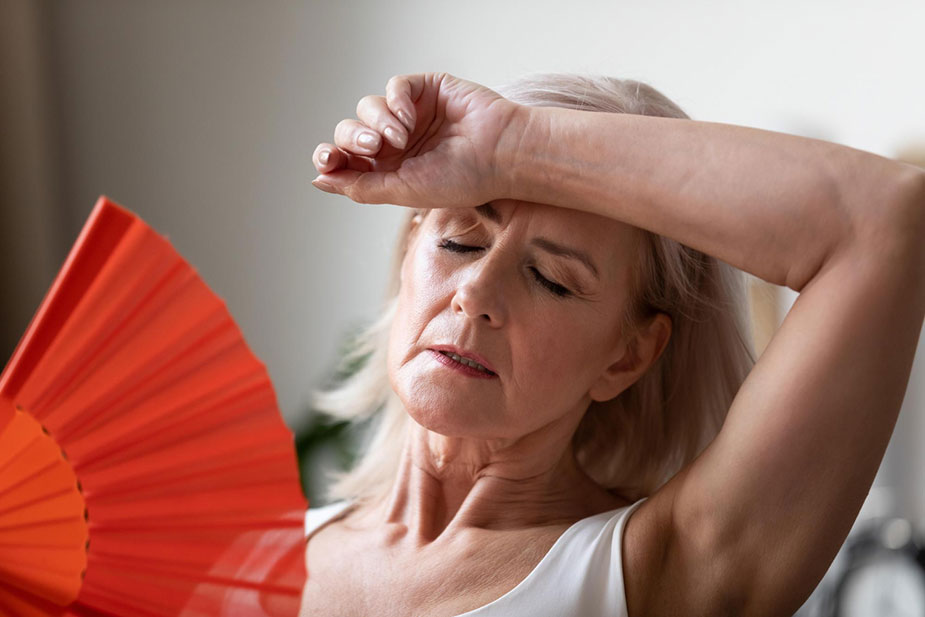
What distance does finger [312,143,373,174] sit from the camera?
102 cm

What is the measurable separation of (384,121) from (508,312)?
0.23m

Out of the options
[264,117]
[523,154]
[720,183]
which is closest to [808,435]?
[720,183]

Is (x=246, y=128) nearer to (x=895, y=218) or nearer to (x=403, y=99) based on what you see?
(x=403, y=99)

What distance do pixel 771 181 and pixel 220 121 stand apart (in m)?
2.08

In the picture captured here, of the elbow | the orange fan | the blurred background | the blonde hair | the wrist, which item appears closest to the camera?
the orange fan

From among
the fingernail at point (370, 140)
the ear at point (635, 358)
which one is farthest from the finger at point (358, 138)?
the ear at point (635, 358)

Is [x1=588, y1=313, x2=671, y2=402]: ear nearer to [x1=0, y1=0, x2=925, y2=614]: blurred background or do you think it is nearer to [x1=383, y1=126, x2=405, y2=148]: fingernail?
[x1=383, y1=126, x2=405, y2=148]: fingernail

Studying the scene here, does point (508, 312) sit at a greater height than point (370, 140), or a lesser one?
lesser

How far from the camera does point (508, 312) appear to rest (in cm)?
100

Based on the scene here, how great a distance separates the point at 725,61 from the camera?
207 cm

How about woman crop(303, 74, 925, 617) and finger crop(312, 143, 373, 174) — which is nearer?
woman crop(303, 74, 925, 617)

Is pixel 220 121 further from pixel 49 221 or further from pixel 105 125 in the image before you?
pixel 49 221

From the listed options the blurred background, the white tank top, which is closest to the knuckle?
the white tank top

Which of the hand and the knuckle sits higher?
the knuckle
